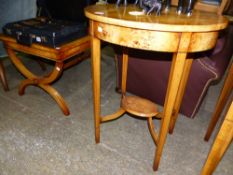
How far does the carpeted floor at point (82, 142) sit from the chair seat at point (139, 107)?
8.0 inches

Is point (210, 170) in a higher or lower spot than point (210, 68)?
lower

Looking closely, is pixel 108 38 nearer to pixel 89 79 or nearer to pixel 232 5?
pixel 89 79

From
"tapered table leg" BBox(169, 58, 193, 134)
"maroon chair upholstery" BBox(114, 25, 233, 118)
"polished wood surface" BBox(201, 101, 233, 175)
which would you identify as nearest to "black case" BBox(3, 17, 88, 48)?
"maroon chair upholstery" BBox(114, 25, 233, 118)

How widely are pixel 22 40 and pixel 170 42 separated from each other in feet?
3.24

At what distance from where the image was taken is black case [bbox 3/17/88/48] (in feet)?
3.97

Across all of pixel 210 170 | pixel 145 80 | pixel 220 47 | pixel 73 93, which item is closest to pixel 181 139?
pixel 210 170

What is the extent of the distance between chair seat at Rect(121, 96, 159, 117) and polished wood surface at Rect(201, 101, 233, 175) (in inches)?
14.8

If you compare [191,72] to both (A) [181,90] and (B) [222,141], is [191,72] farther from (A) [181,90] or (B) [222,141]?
(B) [222,141]

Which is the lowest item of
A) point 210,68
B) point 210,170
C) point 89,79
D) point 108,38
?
point 89,79

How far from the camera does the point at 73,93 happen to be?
5.50 ft

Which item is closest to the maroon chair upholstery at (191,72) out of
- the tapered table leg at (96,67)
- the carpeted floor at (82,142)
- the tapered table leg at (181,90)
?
the tapered table leg at (181,90)

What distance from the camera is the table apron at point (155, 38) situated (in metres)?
0.69

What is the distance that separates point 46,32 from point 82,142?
0.71 metres

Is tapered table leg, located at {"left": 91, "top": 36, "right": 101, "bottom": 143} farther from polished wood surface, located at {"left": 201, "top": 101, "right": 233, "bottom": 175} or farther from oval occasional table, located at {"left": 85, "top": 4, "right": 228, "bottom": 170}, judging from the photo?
polished wood surface, located at {"left": 201, "top": 101, "right": 233, "bottom": 175}
